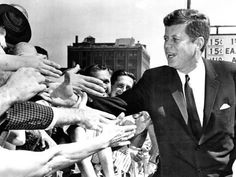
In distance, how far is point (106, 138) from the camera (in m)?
3.50

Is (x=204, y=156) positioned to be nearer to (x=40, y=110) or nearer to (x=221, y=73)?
(x=221, y=73)

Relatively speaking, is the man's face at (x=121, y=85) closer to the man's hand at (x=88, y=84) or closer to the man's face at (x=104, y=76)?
the man's face at (x=104, y=76)

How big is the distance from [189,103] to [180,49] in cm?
44

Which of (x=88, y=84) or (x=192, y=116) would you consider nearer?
(x=88, y=84)

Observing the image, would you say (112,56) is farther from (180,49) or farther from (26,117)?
(26,117)

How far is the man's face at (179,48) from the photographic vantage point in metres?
4.34

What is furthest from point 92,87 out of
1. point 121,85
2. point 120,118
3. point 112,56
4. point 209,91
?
point 112,56

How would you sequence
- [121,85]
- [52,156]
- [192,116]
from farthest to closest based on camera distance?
1. [121,85]
2. [192,116]
3. [52,156]

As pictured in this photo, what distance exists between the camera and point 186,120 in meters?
4.20

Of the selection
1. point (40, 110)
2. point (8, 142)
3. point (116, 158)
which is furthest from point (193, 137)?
point (116, 158)

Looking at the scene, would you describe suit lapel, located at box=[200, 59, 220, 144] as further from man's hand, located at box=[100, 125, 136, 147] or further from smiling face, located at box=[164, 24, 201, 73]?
man's hand, located at box=[100, 125, 136, 147]

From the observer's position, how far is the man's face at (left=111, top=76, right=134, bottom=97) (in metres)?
6.96

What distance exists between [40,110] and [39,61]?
36 cm

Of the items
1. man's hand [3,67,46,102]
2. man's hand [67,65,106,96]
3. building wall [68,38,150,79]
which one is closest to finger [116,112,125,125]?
man's hand [67,65,106,96]
